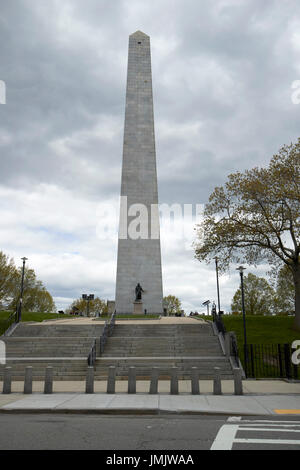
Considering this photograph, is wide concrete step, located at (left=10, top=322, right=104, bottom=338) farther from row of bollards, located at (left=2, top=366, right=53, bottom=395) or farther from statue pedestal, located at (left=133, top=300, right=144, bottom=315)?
statue pedestal, located at (left=133, top=300, right=144, bottom=315)

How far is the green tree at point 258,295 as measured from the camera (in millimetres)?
64750

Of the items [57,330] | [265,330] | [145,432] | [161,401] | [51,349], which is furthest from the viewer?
[265,330]

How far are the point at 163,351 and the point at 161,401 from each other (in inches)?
323

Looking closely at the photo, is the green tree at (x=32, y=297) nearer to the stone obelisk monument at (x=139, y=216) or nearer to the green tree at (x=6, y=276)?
the green tree at (x=6, y=276)

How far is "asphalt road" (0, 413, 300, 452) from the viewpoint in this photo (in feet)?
22.4

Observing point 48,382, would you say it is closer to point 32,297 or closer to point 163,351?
point 163,351

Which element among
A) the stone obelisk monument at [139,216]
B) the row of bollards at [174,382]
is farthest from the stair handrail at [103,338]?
the stone obelisk monument at [139,216]

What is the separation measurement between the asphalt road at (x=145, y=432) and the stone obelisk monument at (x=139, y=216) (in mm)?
30996

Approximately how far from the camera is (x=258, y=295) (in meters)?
65.9

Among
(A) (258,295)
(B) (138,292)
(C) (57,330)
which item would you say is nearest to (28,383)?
(C) (57,330)

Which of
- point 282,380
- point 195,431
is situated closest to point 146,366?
point 282,380

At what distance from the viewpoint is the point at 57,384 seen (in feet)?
48.4

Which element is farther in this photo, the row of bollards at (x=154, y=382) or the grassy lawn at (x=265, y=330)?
the grassy lawn at (x=265, y=330)
